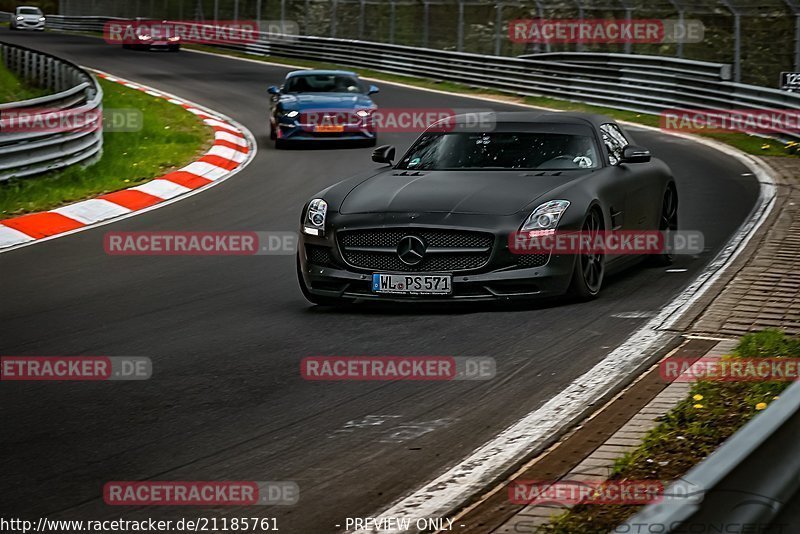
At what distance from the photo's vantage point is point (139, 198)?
15.2 m

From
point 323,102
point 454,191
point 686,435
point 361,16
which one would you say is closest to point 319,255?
point 454,191

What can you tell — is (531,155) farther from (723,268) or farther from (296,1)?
(296,1)

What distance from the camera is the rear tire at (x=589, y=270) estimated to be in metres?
8.66

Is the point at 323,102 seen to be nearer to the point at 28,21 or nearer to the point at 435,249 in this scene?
the point at 435,249

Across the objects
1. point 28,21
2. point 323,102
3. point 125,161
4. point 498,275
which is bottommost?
point 125,161

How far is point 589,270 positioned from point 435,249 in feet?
3.80

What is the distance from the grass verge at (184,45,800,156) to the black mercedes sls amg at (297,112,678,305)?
454 inches

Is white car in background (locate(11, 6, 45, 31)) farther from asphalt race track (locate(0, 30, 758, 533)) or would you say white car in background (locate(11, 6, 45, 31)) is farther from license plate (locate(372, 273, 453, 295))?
license plate (locate(372, 273, 453, 295))

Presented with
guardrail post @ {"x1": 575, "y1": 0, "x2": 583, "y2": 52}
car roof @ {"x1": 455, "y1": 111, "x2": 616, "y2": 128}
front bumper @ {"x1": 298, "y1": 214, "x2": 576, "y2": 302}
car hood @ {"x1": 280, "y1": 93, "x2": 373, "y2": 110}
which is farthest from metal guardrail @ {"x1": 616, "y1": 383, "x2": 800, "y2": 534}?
guardrail post @ {"x1": 575, "y1": 0, "x2": 583, "y2": 52}

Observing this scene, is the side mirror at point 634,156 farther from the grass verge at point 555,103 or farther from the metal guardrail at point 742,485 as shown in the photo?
the grass verge at point 555,103

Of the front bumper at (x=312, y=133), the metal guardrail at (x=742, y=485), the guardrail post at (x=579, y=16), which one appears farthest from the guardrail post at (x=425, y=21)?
the metal guardrail at (x=742, y=485)

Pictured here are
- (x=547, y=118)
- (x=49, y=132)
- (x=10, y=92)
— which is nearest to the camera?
(x=547, y=118)

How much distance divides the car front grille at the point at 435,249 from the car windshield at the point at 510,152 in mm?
1300

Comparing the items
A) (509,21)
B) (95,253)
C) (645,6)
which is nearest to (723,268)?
(95,253)
